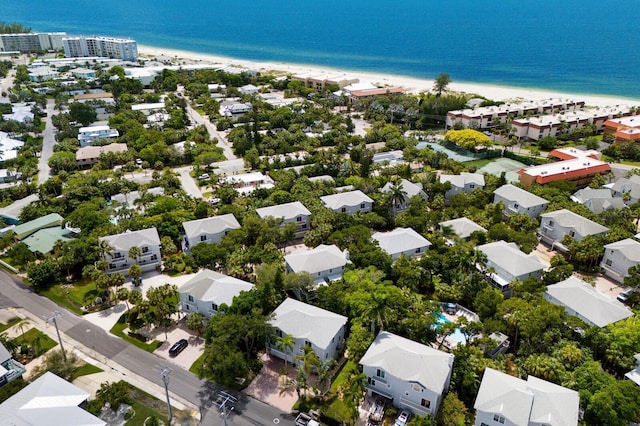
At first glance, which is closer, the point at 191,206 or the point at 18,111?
the point at 191,206

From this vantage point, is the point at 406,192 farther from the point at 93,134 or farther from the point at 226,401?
the point at 93,134

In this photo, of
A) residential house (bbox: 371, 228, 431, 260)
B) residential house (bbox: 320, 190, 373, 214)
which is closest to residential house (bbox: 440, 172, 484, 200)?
residential house (bbox: 320, 190, 373, 214)

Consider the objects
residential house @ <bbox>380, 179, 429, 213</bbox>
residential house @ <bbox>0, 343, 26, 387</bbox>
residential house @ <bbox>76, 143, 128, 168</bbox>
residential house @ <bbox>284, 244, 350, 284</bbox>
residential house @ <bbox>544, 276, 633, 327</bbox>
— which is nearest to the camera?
residential house @ <bbox>0, 343, 26, 387</bbox>

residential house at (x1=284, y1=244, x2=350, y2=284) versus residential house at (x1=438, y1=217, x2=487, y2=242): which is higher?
residential house at (x1=438, y1=217, x2=487, y2=242)

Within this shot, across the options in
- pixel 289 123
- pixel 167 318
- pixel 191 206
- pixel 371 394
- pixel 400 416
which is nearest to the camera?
pixel 400 416

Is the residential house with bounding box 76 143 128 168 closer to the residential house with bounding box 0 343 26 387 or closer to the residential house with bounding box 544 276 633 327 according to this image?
the residential house with bounding box 0 343 26 387

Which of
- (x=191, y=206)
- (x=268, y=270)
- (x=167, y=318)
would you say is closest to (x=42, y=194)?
(x=191, y=206)

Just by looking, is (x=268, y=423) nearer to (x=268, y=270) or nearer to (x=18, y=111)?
(x=268, y=270)
